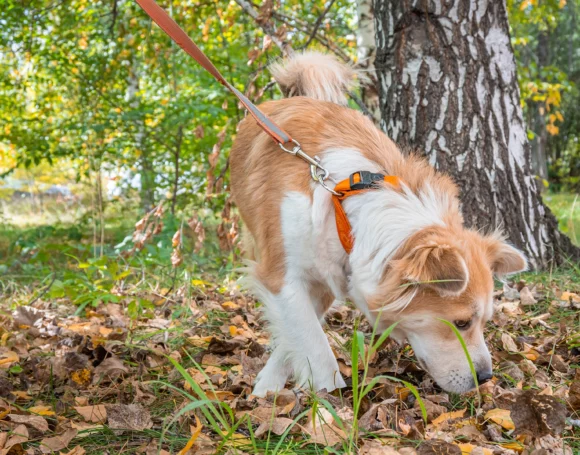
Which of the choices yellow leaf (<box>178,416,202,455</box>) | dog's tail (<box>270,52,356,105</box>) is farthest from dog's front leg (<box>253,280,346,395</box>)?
dog's tail (<box>270,52,356,105</box>)

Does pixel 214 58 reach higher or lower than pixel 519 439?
higher

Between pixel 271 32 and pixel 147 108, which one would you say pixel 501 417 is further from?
pixel 147 108

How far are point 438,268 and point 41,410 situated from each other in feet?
5.52

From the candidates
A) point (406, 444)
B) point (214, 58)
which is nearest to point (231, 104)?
point (214, 58)

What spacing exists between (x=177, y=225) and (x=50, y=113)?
4630 millimetres

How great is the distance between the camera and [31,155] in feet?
26.1

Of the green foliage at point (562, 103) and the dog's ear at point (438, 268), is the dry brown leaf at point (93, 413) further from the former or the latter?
the green foliage at point (562, 103)

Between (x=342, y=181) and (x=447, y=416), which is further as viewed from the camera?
(x=342, y=181)

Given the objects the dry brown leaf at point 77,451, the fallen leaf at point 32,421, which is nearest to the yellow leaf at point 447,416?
the dry brown leaf at point 77,451

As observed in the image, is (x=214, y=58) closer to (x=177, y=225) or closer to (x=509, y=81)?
(x=177, y=225)

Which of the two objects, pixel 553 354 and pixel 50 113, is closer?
pixel 553 354

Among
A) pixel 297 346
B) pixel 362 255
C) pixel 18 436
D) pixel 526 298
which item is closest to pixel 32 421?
pixel 18 436

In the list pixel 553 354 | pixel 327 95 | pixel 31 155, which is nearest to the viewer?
pixel 553 354

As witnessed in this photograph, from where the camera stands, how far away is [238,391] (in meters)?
2.83
